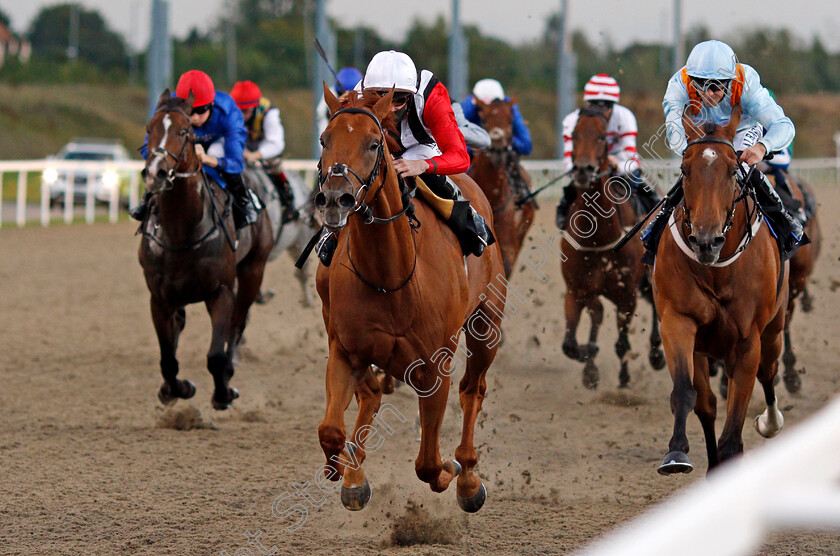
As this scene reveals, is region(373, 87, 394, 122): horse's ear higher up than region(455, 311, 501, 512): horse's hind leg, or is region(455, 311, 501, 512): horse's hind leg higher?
region(373, 87, 394, 122): horse's ear

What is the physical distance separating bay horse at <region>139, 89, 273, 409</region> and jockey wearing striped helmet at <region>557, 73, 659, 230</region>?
9.01 feet

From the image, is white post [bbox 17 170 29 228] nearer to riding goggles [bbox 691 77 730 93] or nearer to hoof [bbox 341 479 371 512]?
riding goggles [bbox 691 77 730 93]

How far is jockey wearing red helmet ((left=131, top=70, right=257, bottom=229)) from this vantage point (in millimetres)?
6742

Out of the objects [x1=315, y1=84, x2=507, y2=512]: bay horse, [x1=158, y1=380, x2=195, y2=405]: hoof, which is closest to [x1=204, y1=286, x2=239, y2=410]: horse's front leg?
[x1=158, y1=380, x2=195, y2=405]: hoof

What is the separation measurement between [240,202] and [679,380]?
11.1 ft

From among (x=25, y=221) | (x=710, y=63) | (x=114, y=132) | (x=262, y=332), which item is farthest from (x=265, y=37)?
(x=710, y=63)

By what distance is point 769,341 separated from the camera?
17.9 ft

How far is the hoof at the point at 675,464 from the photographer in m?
4.57

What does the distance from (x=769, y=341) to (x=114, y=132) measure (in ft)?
129

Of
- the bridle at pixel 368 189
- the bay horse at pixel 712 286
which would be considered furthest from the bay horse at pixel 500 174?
the bridle at pixel 368 189

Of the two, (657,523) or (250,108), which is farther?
(250,108)

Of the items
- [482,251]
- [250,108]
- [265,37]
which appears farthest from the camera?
[265,37]

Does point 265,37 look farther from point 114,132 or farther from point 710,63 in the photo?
point 710,63

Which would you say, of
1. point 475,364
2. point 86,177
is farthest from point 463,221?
point 86,177
